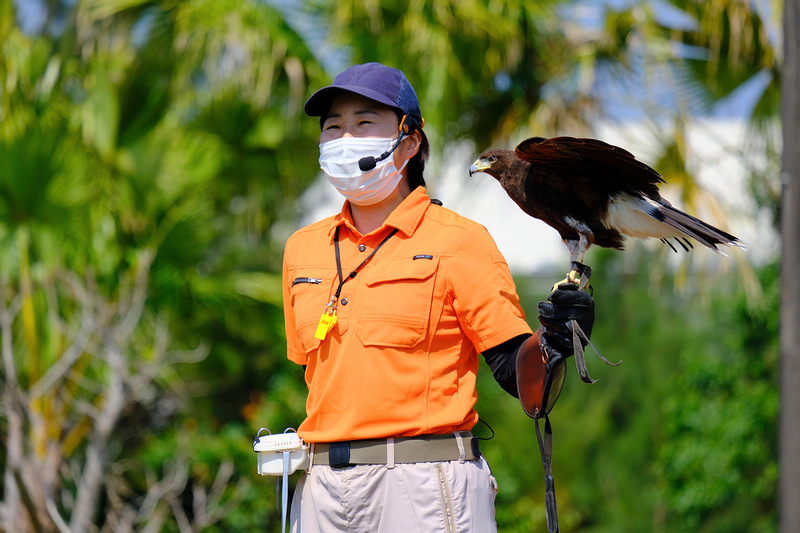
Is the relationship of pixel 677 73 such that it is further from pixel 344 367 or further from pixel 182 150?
pixel 344 367

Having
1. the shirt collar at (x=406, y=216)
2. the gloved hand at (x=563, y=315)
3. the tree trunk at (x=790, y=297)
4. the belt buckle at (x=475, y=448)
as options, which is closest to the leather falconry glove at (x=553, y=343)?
the gloved hand at (x=563, y=315)

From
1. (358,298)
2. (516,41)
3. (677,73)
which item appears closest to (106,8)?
(516,41)

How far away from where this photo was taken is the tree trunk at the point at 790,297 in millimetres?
4223

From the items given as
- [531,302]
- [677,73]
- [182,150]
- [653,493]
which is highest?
[677,73]

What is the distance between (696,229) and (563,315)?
44cm

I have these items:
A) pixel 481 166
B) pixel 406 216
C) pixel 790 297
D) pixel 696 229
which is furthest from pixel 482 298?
pixel 790 297

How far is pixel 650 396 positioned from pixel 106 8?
768 centimetres

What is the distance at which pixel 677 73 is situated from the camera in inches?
244

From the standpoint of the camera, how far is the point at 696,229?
6.12ft

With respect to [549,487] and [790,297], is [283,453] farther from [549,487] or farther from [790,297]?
[790,297]

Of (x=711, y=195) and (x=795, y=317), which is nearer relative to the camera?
(x=795, y=317)

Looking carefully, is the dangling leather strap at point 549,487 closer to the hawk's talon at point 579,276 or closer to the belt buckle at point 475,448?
the belt buckle at point 475,448

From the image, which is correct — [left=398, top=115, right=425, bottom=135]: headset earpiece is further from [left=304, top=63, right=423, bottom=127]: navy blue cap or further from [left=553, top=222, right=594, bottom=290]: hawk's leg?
[left=553, top=222, right=594, bottom=290]: hawk's leg

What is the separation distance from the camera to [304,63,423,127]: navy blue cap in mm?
1850
